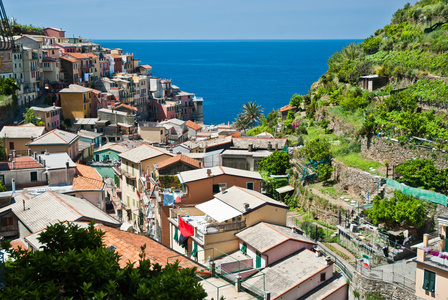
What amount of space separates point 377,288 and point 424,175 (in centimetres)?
726

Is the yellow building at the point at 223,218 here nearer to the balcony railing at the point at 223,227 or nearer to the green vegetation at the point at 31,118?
the balcony railing at the point at 223,227

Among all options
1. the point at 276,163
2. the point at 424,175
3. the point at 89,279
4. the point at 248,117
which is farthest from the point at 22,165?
the point at 248,117

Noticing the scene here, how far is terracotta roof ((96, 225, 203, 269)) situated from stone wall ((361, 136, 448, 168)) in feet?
47.6

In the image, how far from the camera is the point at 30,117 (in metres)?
49.6

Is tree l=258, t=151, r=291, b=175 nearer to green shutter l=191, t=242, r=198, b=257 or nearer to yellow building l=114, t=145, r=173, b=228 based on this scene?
yellow building l=114, t=145, r=173, b=228

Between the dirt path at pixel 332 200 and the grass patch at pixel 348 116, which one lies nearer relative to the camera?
the dirt path at pixel 332 200

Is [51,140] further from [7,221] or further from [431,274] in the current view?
[431,274]

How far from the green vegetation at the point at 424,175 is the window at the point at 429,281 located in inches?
291

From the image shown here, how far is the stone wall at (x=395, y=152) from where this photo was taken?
2578 cm

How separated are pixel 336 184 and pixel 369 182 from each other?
2.54 m

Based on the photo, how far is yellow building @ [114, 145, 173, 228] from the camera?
106 feet

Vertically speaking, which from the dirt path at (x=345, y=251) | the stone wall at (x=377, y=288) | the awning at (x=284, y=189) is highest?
the awning at (x=284, y=189)

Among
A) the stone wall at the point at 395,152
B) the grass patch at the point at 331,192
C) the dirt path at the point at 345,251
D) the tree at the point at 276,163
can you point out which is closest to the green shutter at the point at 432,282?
the dirt path at the point at 345,251

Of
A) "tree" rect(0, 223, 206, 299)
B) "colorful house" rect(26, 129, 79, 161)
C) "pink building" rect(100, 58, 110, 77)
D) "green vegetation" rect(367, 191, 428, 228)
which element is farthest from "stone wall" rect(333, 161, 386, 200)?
"pink building" rect(100, 58, 110, 77)
